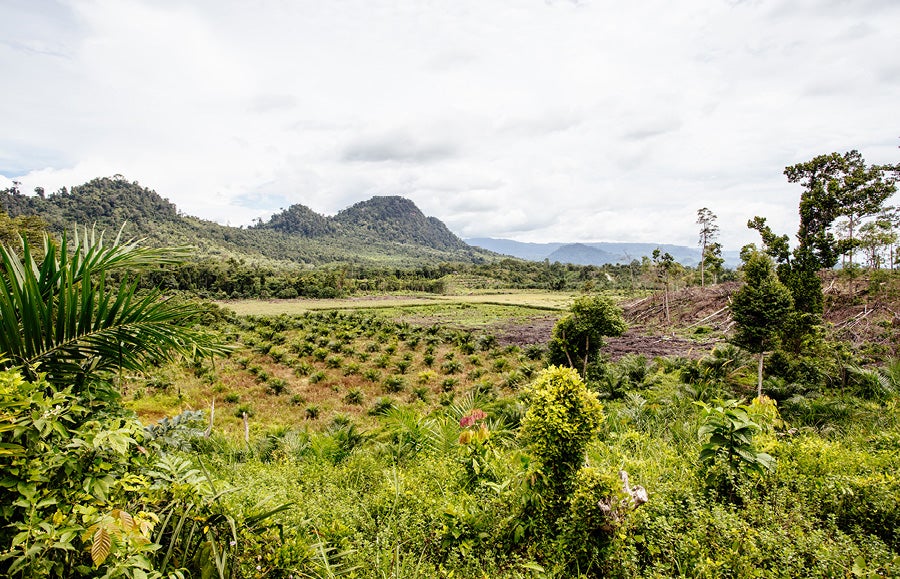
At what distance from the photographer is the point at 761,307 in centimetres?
936

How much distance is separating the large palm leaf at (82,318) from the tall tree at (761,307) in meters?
11.0

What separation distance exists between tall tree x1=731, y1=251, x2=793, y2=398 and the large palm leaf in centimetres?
1102

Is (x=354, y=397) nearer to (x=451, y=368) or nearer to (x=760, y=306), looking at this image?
(x=451, y=368)

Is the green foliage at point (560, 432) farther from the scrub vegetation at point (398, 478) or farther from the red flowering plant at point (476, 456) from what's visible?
the red flowering plant at point (476, 456)

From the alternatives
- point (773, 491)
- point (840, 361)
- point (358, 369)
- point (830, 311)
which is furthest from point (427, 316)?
point (773, 491)

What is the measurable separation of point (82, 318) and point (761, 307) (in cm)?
1178

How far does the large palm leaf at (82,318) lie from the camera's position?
202 centimetres

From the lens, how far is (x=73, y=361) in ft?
7.61

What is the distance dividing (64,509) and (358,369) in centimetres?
1709

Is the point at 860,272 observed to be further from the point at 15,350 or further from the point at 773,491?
the point at 15,350

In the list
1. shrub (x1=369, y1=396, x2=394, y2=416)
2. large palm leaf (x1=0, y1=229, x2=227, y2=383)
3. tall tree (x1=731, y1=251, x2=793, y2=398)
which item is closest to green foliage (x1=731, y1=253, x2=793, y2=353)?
tall tree (x1=731, y1=251, x2=793, y2=398)

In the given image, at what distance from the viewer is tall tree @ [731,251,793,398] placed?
9.28 metres

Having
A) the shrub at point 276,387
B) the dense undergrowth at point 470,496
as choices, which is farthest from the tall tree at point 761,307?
the shrub at point 276,387

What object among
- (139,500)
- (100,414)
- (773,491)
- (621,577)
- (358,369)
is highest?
(100,414)
